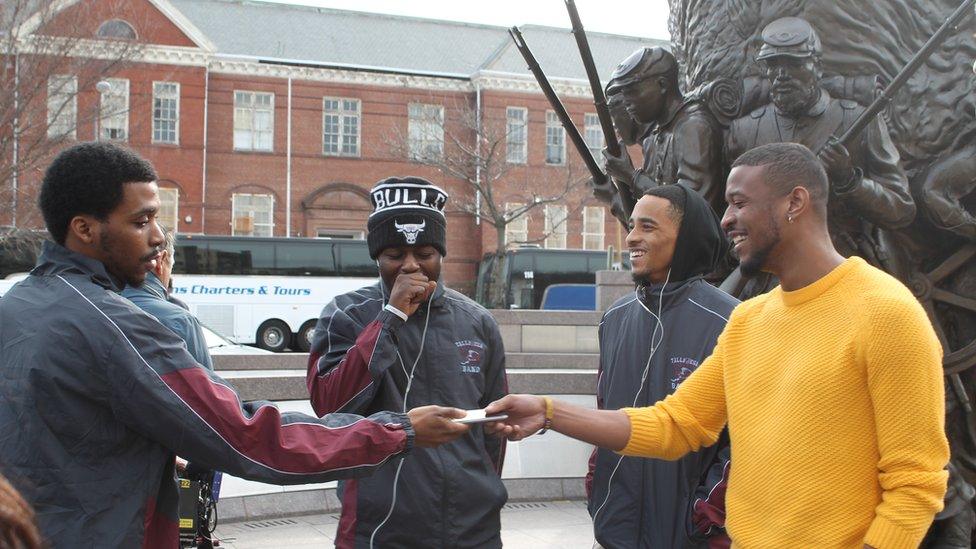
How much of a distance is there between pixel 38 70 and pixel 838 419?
1929 centimetres

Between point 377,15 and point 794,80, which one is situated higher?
point 377,15

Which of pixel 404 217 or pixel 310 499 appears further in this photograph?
pixel 310 499

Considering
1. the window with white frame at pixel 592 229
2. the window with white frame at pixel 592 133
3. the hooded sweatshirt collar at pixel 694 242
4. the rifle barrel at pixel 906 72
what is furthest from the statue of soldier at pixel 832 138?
the window with white frame at pixel 592 229

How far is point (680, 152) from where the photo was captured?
5.12 metres

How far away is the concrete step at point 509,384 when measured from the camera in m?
7.80

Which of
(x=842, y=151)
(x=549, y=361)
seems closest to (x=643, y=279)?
(x=842, y=151)

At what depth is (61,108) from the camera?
19031 millimetres

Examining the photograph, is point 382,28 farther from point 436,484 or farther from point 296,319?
point 436,484

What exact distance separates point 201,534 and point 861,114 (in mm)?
3708

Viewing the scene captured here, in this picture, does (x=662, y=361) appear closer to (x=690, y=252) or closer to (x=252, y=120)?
(x=690, y=252)

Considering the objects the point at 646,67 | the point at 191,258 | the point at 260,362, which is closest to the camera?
the point at 646,67

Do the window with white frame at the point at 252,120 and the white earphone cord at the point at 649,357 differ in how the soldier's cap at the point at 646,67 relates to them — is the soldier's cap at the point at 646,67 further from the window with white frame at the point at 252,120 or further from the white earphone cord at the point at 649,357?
the window with white frame at the point at 252,120

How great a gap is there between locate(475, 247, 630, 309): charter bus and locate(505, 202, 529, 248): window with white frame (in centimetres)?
754

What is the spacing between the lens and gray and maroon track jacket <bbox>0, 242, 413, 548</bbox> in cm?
230
